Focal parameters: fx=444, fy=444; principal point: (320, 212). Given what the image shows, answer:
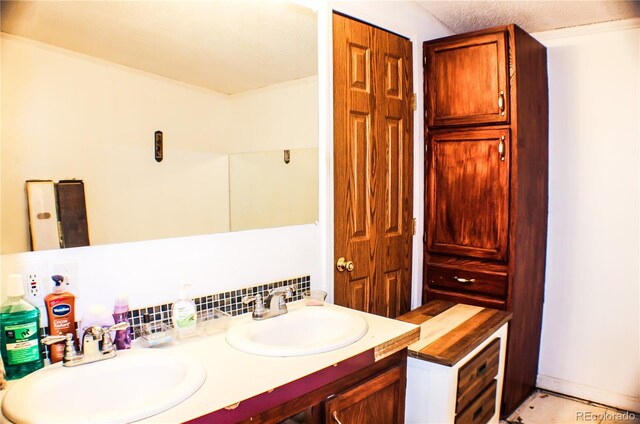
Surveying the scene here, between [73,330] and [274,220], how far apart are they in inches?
31.5

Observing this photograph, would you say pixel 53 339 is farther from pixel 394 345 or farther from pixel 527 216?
pixel 527 216

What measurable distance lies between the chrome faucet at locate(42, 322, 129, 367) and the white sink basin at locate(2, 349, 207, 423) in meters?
0.02

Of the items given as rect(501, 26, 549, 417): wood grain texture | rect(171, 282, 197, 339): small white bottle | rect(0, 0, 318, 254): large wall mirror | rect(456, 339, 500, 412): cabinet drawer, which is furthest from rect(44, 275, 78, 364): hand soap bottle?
rect(501, 26, 549, 417): wood grain texture

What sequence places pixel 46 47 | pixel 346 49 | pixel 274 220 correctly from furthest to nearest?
pixel 346 49 → pixel 274 220 → pixel 46 47

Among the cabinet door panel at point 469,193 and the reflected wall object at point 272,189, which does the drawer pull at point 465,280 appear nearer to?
the cabinet door panel at point 469,193

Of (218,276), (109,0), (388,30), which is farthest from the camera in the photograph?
(388,30)

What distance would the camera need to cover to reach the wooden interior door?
2.00 meters

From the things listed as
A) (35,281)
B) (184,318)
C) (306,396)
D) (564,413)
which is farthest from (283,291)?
(564,413)

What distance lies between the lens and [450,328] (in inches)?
79.7

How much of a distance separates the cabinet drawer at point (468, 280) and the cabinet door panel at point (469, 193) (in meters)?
0.10

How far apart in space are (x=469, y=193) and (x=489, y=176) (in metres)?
0.14

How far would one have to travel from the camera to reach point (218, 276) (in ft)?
5.16

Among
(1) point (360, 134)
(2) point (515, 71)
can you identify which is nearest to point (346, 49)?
(1) point (360, 134)

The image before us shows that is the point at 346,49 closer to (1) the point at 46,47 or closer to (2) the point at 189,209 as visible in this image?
(2) the point at 189,209
